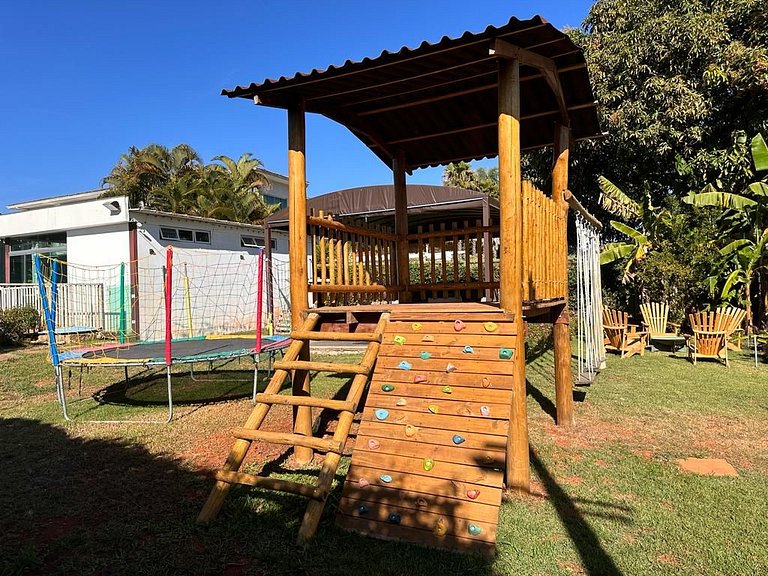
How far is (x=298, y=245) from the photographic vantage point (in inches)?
190

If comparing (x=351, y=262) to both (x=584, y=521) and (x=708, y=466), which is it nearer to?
(x=584, y=521)

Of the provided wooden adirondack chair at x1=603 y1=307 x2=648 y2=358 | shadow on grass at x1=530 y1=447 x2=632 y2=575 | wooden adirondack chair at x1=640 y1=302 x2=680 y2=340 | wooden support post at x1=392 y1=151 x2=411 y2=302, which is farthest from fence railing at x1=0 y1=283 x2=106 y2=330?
wooden adirondack chair at x1=640 y1=302 x2=680 y2=340

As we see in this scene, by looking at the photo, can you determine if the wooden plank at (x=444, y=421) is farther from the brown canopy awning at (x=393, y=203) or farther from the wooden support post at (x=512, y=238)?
the brown canopy awning at (x=393, y=203)

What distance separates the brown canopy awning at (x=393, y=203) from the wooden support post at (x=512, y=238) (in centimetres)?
807

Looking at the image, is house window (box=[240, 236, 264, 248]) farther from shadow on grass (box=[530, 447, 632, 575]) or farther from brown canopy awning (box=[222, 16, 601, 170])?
shadow on grass (box=[530, 447, 632, 575])

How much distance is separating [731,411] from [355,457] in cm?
536

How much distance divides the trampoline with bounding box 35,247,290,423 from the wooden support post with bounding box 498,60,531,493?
172 inches

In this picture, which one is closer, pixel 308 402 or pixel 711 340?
pixel 308 402

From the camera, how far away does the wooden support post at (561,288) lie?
588 cm

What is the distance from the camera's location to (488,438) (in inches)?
136

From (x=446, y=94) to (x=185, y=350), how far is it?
5.22 meters

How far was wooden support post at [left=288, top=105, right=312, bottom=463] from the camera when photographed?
15.8ft

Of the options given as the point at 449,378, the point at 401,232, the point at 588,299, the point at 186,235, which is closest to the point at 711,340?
the point at 588,299

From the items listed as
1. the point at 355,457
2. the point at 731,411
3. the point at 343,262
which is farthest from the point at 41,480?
the point at 731,411
